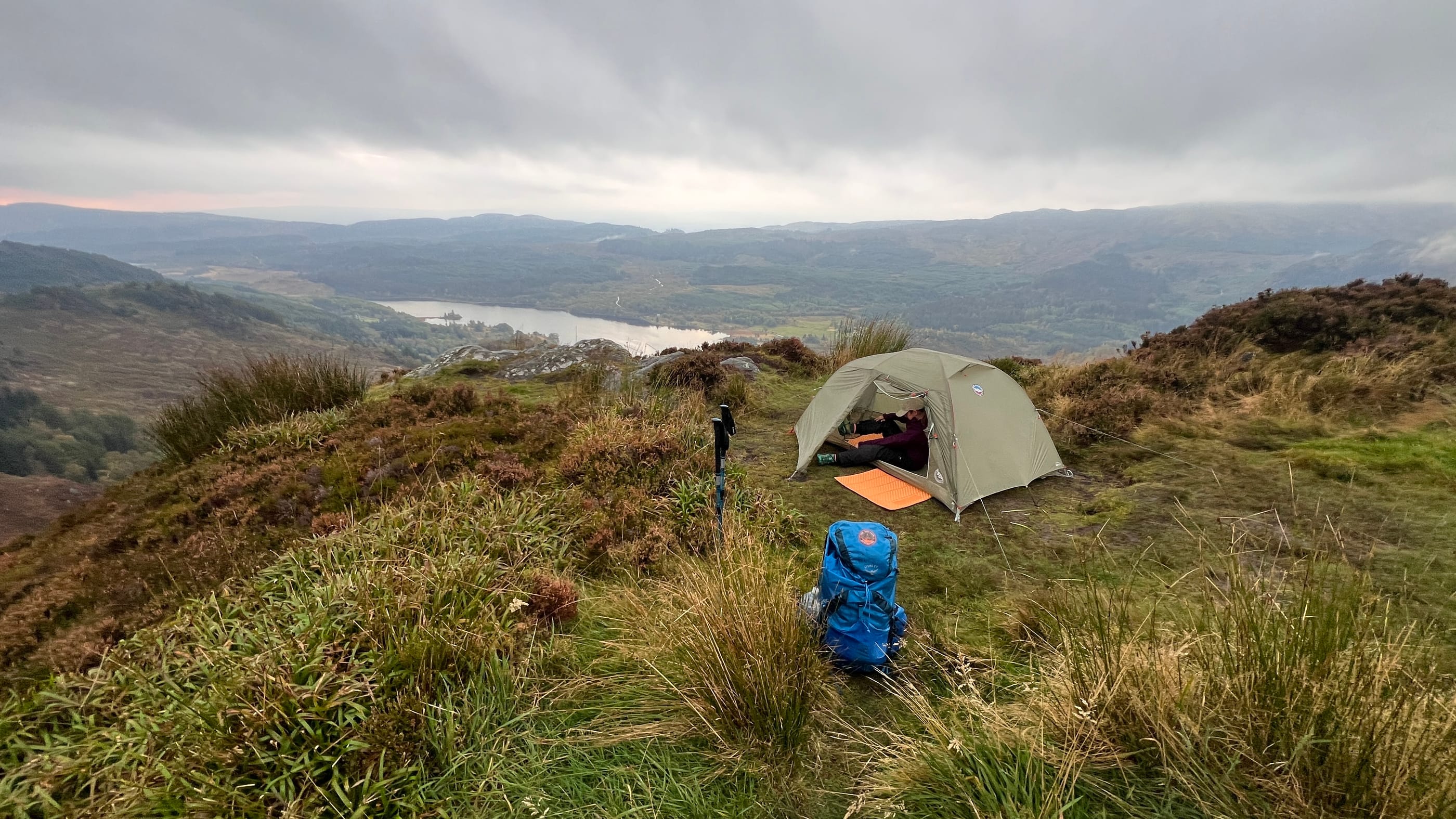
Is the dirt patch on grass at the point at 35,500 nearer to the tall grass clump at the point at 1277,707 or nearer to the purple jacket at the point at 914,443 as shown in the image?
the purple jacket at the point at 914,443

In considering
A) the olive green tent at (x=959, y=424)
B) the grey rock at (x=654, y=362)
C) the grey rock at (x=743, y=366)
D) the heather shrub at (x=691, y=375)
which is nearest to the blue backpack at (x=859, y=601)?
the olive green tent at (x=959, y=424)

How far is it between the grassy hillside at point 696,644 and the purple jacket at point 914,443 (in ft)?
3.35

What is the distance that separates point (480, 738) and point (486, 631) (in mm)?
689

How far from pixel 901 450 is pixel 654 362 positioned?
6.18 metres

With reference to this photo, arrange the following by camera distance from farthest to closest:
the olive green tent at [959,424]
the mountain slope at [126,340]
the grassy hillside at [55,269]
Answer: the grassy hillside at [55,269] < the mountain slope at [126,340] < the olive green tent at [959,424]

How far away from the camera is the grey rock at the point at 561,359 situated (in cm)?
1201

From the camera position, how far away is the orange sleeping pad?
6289mm

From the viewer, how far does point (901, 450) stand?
714cm

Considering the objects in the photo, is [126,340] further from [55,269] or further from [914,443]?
[914,443]

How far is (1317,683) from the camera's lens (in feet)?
6.21

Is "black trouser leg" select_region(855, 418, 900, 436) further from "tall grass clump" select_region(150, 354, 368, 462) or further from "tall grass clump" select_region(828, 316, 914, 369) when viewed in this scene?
"tall grass clump" select_region(150, 354, 368, 462)

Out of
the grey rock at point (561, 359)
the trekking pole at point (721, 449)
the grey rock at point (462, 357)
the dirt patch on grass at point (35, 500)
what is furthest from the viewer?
the grey rock at point (462, 357)

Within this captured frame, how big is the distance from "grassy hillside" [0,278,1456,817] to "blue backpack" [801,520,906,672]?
0.20 metres

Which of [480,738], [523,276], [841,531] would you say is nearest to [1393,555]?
[841,531]
